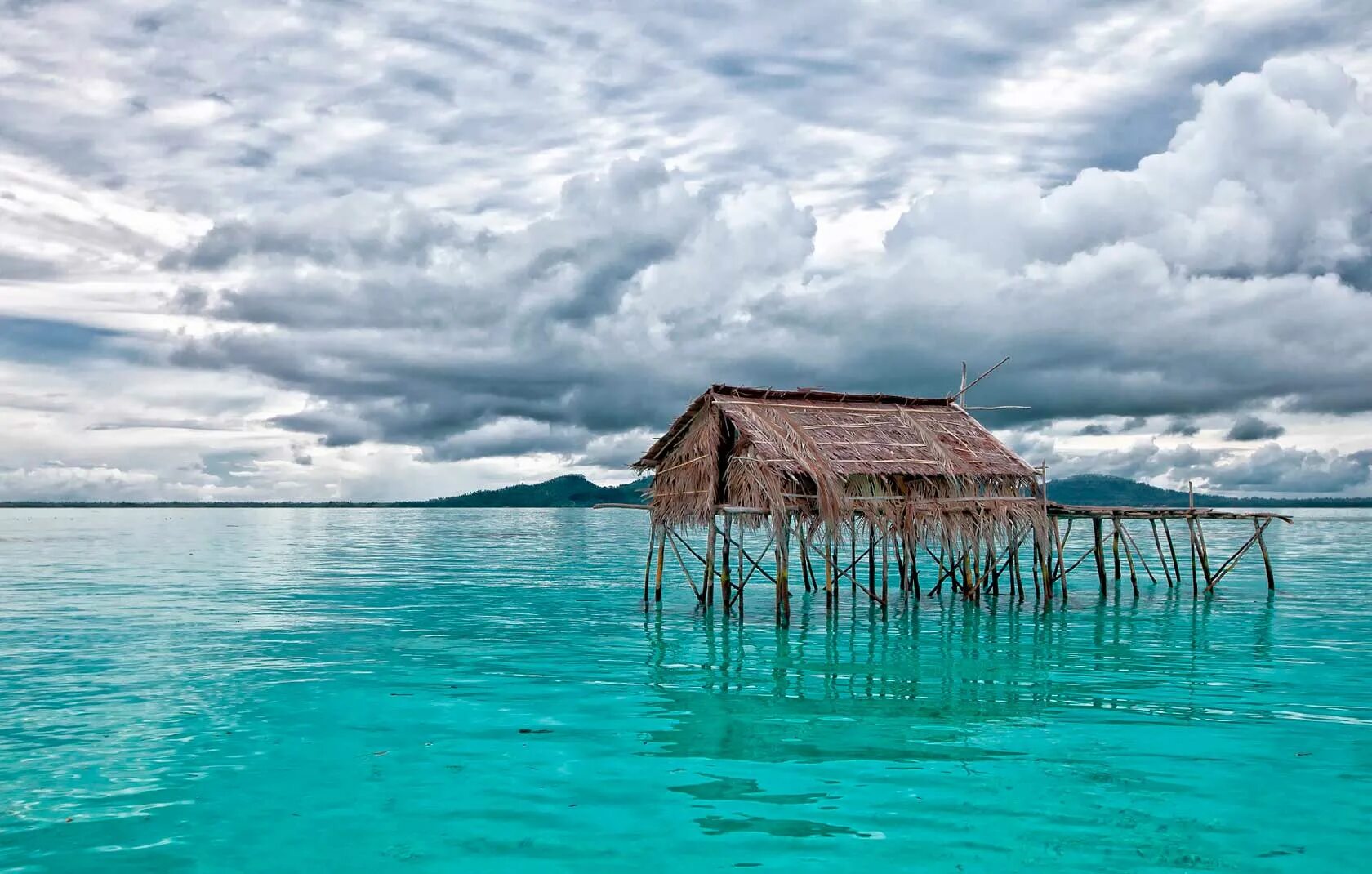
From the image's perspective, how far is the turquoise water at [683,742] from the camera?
884cm

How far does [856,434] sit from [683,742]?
14564 mm

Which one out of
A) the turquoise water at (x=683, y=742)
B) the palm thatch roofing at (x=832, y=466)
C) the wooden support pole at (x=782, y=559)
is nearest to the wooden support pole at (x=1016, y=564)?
the palm thatch roofing at (x=832, y=466)

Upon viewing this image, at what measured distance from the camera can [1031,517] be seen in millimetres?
26172

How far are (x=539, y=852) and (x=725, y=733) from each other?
418 centimetres

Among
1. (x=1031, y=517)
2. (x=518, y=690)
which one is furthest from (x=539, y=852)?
(x=1031, y=517)

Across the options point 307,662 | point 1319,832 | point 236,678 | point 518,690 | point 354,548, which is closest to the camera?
point 1319,832

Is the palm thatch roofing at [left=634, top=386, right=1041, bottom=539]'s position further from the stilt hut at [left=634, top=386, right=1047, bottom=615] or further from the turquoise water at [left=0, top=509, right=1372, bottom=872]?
the turquoise water at [left=0, top=509, right=1372, bottom=872]

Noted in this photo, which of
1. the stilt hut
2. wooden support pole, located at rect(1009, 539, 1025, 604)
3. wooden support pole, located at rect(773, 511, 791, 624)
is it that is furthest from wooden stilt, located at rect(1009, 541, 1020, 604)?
wooden support pole, located at rect(773, 511, 791, 624)

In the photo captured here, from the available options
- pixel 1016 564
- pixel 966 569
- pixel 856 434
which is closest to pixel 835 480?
pixel 856 434

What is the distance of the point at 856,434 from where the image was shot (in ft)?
83.3

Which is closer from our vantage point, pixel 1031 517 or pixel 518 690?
pixel 518 690

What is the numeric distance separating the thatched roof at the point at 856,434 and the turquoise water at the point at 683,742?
3.90m

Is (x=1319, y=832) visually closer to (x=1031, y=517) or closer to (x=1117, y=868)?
(x=1117, y=868)

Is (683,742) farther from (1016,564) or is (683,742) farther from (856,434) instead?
(1016,564)
